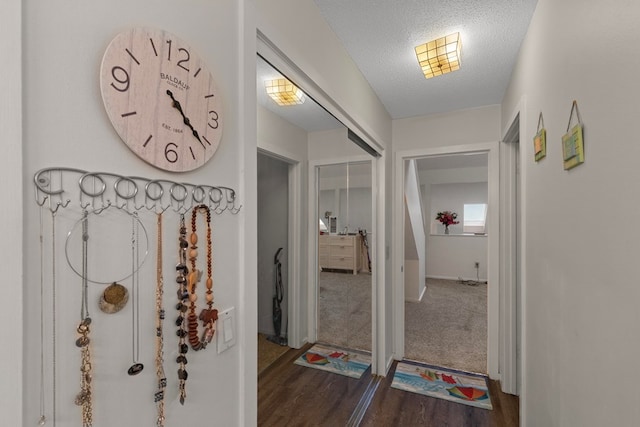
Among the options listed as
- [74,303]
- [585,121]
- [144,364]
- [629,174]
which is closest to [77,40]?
[74,303]

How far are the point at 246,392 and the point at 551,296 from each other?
50.1 inches

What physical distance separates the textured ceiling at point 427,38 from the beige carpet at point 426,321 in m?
1.43

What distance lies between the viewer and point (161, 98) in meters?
0.69

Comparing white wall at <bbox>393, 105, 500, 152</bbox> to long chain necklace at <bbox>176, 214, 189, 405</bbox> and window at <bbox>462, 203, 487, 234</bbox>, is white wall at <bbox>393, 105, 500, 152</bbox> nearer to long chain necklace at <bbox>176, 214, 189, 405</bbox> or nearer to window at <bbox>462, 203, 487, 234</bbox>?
long chain necklace at <bbox>176, 214, 189, 405</bbox>

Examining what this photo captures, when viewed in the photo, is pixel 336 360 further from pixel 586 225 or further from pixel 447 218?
pixel 447 218

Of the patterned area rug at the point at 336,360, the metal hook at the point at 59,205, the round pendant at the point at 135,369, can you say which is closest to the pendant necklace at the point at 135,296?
the round pendant at the point at 135,369

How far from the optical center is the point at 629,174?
69cm

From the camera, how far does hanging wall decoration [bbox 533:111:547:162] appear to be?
1369 mm

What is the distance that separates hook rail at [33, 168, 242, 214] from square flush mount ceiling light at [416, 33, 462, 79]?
159 centimetres

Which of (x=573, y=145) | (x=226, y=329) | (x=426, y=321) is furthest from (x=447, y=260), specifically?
(x=226, y=329)

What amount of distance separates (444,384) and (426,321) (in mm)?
1486

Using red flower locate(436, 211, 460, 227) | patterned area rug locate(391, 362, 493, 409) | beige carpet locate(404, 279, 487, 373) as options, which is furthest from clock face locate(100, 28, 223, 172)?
red flower locate(436, 211, 460, 227)

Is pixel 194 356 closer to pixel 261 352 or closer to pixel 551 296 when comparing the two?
pixel 261 352

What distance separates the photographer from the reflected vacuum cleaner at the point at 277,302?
1233mm
